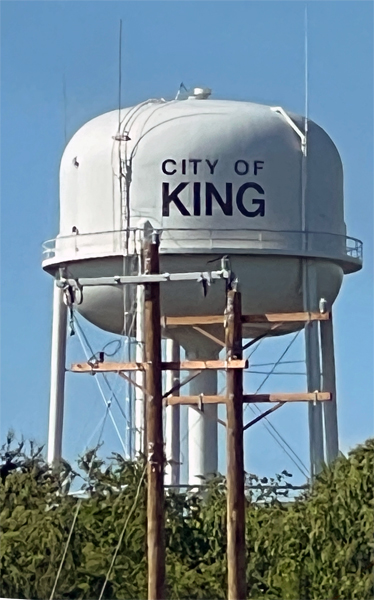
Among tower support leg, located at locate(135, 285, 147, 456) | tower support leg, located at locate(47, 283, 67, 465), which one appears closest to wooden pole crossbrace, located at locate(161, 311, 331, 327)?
tower support leg, located at locate(135, 285, 147, 456)

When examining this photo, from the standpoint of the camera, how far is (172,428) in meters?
27.2

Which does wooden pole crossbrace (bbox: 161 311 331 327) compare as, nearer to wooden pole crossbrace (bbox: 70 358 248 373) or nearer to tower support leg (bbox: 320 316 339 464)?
wooden pole crossbrace (bbox: 70 358 248 373)

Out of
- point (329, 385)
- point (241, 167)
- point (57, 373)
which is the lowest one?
point (329, 385)

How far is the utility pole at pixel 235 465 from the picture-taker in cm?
1672

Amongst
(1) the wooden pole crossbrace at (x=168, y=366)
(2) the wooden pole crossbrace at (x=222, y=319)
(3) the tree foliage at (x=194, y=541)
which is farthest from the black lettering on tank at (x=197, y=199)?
(1) the wooden pole crossbrace at (x=168, y=366)

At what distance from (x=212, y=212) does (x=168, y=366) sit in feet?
26.5

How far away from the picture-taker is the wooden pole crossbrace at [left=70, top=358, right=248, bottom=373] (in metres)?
17.0

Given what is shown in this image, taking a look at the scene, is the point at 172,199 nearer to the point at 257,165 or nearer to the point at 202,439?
→ the point at 257,165

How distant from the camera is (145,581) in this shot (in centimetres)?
1906

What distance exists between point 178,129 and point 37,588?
7.75 meters

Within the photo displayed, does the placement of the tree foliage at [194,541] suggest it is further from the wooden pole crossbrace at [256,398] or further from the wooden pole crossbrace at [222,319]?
the wooden pole crossbrace at [222,319]

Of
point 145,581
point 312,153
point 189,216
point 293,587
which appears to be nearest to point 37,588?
point 145,581

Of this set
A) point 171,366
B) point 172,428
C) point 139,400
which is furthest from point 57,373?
point 171,366

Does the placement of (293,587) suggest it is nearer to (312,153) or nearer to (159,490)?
(159,490)
